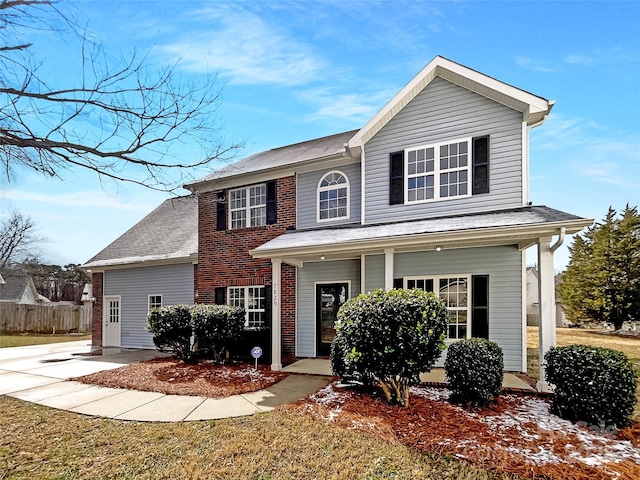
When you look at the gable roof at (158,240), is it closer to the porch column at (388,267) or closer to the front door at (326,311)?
the front door at (326,311)

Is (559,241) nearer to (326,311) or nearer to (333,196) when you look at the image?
(333,196)

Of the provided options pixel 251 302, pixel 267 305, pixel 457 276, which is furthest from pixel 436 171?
pixel 251 302

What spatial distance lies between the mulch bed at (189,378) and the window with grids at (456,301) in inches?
173

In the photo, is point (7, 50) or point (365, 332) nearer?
point (7, 50)

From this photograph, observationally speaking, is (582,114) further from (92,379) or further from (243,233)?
(92,379)

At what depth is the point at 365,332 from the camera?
19.7 feet

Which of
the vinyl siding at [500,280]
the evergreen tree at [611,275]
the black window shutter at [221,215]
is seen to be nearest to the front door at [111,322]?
the black window shutter at [221,215]

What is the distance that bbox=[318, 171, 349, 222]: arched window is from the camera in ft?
33.9

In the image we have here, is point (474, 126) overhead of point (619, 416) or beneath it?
overhead

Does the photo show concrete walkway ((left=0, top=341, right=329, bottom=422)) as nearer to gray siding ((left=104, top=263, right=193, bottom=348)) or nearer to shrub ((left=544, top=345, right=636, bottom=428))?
gray siding ((left=104, top=263, right=193, bottom=348))

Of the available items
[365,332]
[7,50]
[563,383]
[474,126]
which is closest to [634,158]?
[474,126]

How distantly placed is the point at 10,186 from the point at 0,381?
22.0 ft

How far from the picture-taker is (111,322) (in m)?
14.8

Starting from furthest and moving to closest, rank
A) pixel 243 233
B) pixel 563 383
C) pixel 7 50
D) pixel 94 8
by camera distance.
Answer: pixel 243 233 → pixel 563 383 → pixel 94 8 → pixel 7 50
